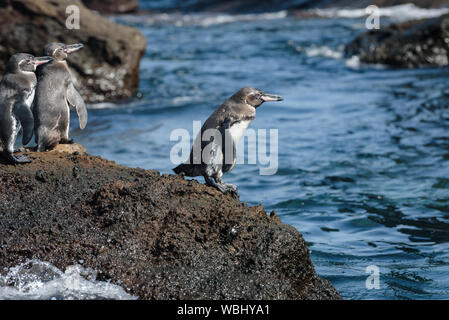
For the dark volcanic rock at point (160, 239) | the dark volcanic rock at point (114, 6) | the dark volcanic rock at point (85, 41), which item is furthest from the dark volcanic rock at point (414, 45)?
the dark volcanic rock at point (114, 6)

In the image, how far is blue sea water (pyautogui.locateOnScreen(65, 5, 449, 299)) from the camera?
247 inches

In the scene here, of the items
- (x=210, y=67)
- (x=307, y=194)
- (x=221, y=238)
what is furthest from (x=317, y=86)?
(x=221, y=238)

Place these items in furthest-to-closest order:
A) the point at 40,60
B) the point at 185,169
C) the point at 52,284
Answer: the point at 40,60 < the point at 185,169 < the point at 52,284

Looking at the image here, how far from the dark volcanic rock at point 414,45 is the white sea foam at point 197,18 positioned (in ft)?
34.7

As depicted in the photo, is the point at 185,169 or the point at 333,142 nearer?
the point at 185,169

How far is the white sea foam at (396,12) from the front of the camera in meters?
23.9

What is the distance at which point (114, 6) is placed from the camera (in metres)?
32.5

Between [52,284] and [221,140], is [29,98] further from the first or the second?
[52,284]

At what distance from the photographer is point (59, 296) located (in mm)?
4000

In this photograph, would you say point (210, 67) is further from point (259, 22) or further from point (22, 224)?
point (22, 224)

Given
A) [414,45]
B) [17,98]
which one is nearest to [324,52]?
[414,45]

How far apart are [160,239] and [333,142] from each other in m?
6.50

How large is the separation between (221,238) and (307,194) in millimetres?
3975

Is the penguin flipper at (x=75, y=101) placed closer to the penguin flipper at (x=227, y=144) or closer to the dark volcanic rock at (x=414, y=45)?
the penguin flipper at (x=227, y=144)
